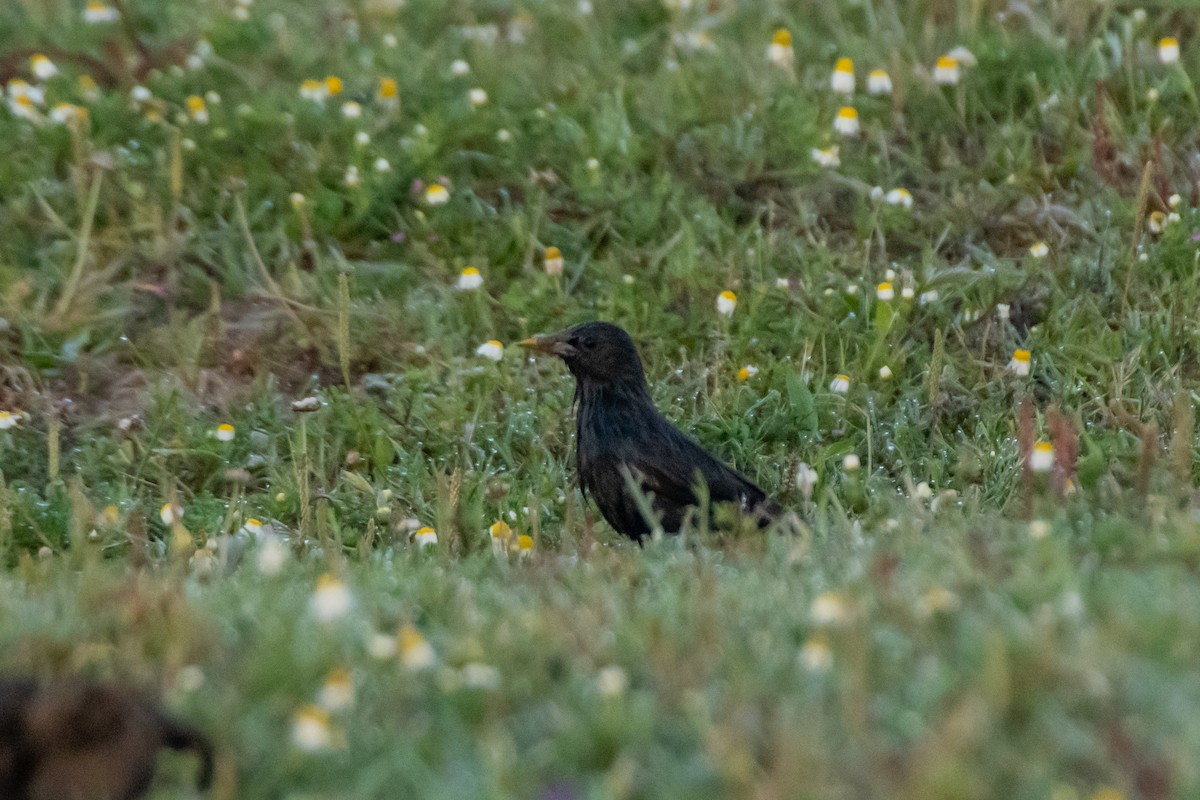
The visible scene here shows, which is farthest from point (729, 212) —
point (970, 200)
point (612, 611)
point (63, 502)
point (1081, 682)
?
point (1081, 682)

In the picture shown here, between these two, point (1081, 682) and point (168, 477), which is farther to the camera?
point (168, 477)

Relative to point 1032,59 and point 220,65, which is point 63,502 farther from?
point 1032,59

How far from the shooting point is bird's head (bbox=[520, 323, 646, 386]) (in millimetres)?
5773

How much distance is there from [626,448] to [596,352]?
42cm

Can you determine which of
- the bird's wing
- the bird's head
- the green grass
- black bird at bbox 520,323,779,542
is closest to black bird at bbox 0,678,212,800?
the green grass

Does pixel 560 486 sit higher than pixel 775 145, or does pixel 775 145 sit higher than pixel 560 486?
pixel 775 145

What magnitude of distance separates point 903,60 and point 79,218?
3.77m

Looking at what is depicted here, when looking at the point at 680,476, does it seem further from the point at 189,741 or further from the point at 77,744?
the point at 77,744

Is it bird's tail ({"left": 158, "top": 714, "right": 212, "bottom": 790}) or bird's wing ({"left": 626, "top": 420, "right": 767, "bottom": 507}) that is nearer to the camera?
bird's tail ({"left": 158, "top": 714, "right": 212, "bottom": 790})

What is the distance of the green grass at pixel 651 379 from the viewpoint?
2877 millimetres

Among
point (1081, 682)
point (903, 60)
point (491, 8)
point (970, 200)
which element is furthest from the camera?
point (491, 8)

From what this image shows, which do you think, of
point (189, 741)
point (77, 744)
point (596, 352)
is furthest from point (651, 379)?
point (77, 744)

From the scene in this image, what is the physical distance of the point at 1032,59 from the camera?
24.4ft

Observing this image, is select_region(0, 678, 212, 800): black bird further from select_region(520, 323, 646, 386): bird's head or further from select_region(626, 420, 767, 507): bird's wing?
select_region(520, 323, 646, 386): bird's head
